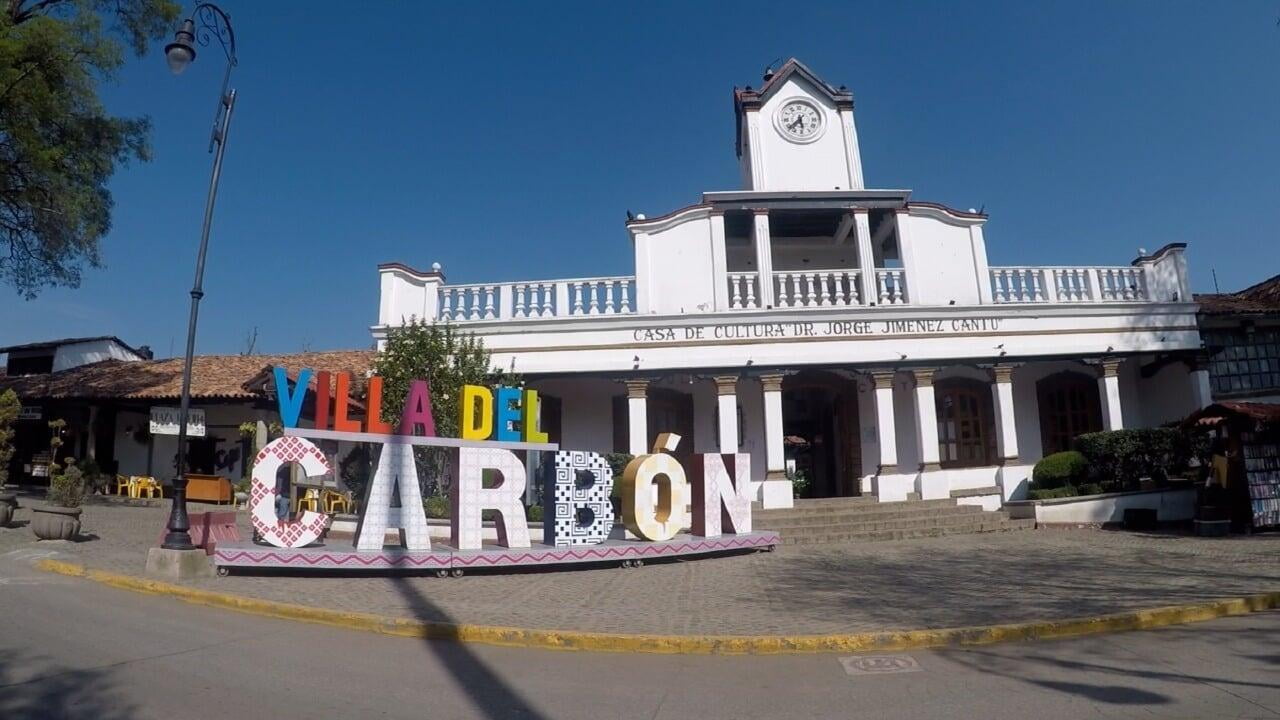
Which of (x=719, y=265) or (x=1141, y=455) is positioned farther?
(x=719, y=265)

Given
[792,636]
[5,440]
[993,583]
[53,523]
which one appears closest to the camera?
[792,636]

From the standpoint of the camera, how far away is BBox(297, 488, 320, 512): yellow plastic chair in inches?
541

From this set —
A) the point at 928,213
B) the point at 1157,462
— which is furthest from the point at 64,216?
the point at 1157,462

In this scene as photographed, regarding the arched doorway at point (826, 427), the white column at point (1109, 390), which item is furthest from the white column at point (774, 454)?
the white column at point (1109, 390)

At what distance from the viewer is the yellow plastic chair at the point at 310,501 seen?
13734mm

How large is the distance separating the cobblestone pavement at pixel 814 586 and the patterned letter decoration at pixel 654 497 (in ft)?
1.92

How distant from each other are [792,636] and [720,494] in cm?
604

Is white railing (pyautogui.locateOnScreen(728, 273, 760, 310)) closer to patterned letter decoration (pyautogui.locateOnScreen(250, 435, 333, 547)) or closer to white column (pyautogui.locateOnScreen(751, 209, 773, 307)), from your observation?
white column (pyautogui.locateOnScreen(751, 209, 773, 307))

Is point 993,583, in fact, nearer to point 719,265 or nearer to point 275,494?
point 275,494

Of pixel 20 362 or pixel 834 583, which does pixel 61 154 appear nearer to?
pixel 20 362

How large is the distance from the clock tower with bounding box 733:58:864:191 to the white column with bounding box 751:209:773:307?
1.40 meters

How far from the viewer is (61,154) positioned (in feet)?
52.6

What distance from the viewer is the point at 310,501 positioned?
13836 mm

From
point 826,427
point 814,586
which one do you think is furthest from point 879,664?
point 826,427
